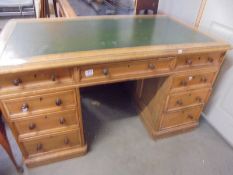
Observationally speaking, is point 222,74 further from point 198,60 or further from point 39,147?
point 39,147

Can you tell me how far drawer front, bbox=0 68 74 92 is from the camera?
0.85m

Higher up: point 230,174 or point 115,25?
point 115,25

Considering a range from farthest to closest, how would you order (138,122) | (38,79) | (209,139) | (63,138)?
(138,122), (209,139), (63,138), (38,79)

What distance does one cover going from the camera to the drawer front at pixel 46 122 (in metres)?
1.03

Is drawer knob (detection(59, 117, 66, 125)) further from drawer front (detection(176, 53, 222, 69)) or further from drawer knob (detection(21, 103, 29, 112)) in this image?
drawer front (detection(176, 53, 222, 69))

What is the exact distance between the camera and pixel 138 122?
167cm

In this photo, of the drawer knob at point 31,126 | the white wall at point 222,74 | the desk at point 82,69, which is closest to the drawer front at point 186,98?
the desk at point 82,69

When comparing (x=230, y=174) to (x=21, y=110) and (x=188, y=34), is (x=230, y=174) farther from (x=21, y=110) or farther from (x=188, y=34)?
(x=21, y=110)

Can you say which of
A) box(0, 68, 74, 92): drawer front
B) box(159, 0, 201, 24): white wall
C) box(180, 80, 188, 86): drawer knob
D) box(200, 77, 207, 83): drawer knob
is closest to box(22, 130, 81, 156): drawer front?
box(0, 68, 74, 92): drawer front

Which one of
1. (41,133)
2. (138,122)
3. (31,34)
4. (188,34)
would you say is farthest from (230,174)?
(31,34)

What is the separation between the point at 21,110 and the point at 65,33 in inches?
20.1

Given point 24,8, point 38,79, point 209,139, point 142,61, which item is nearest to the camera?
point 38,79

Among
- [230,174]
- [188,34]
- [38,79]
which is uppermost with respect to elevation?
[188,34]

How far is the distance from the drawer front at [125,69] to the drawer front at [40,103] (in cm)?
15
